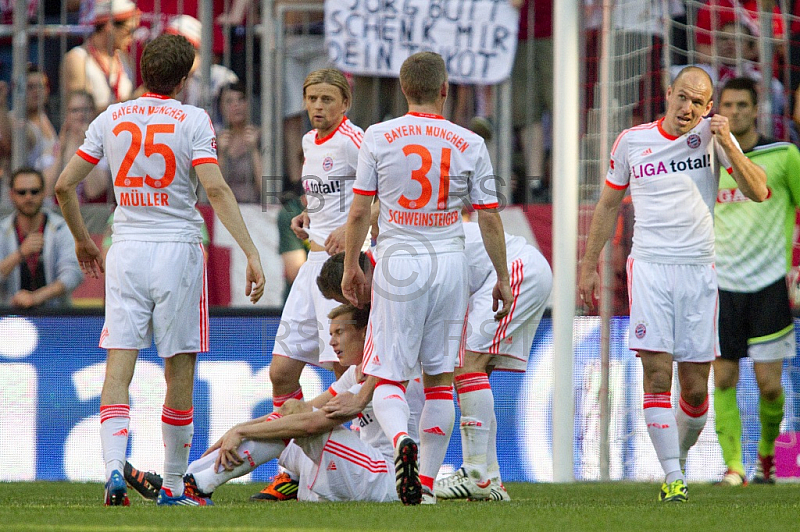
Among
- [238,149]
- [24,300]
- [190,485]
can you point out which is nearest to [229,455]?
[190,485]

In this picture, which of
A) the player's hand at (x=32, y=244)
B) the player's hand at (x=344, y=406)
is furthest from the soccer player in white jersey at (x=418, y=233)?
the player's hand at (x=32, y=244)

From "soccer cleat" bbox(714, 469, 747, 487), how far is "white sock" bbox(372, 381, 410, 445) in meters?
3.26

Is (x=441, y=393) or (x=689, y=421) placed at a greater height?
(x=441, y=393)

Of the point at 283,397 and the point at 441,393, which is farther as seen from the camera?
the point at 283,397

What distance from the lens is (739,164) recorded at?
223 inches

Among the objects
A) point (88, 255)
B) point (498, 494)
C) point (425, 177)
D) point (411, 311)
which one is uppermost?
point (425, 177)

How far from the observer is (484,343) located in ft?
20.5

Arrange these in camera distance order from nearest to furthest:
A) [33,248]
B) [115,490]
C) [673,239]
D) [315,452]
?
[115,490] → [315,452] → [673,239] → [33,248]

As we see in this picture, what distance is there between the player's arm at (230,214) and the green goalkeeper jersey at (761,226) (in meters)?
3.89

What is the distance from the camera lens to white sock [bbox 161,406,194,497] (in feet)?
16.6

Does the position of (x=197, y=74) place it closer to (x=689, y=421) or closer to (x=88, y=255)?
(x=88, y=255)

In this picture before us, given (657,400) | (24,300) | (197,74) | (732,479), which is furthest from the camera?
(197,74)

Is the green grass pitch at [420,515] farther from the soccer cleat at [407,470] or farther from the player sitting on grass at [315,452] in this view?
the player sitting on grass at [315,452]

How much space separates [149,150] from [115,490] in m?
1.47
